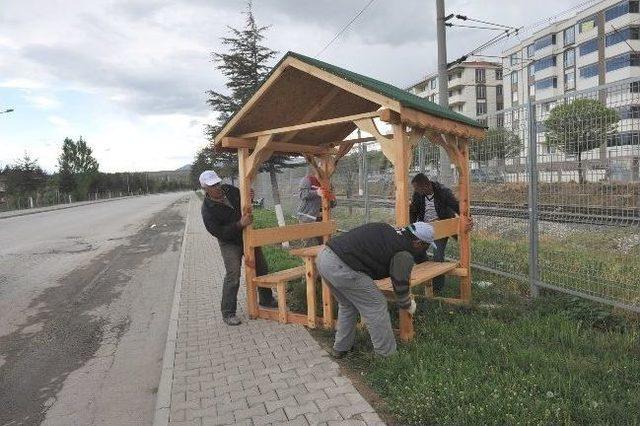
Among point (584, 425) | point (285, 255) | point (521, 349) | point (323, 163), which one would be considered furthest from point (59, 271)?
point (584, 425)

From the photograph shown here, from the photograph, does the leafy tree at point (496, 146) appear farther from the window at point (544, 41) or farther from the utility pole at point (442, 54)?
the window at point (544, 41)

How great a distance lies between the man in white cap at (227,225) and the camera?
19.5ft

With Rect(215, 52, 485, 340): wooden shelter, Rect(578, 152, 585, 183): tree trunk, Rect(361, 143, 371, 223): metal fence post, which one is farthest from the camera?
Rect(361, 143, 371, 223): metal fence post

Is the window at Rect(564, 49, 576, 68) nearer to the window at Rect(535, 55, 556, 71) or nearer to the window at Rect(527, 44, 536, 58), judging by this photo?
the window at Rect(535, 55, 556, 71)

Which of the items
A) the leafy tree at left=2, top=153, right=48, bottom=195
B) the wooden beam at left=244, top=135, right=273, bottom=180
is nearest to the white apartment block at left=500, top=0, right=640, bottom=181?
the wooden beam at left=244, top=135, right=273, bottom=180

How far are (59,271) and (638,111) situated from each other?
10580 millimetres

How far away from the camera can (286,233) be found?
6625mm

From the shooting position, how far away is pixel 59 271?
10.5 meters

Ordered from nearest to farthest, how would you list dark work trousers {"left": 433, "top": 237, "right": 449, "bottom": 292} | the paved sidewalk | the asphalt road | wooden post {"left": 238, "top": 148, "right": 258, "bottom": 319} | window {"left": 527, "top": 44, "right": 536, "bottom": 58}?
the paved sidewalk
the asphalt road
wooden post {"left": 238, "top": 148, "right": 258, "bottom": 319}
dark work trousers {"left": 433, "top": 237, "right": 449, "bottom": 292}
window {"left": 527, "top": 44, "right": 536, "bottom": 58}

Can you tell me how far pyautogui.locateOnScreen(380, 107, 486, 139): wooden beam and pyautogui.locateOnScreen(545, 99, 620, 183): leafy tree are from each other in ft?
3.02

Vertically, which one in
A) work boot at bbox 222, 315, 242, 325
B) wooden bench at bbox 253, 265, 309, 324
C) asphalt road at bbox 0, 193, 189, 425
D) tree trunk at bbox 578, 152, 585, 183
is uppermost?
tree trunk at bbox 578, 152, 585, 183

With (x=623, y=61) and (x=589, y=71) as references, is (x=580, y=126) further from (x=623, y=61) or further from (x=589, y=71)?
(x=589, y=71)

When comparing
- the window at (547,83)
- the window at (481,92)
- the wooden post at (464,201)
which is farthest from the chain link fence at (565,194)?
the window at (481,92)

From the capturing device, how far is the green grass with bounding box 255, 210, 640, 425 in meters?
3.22
